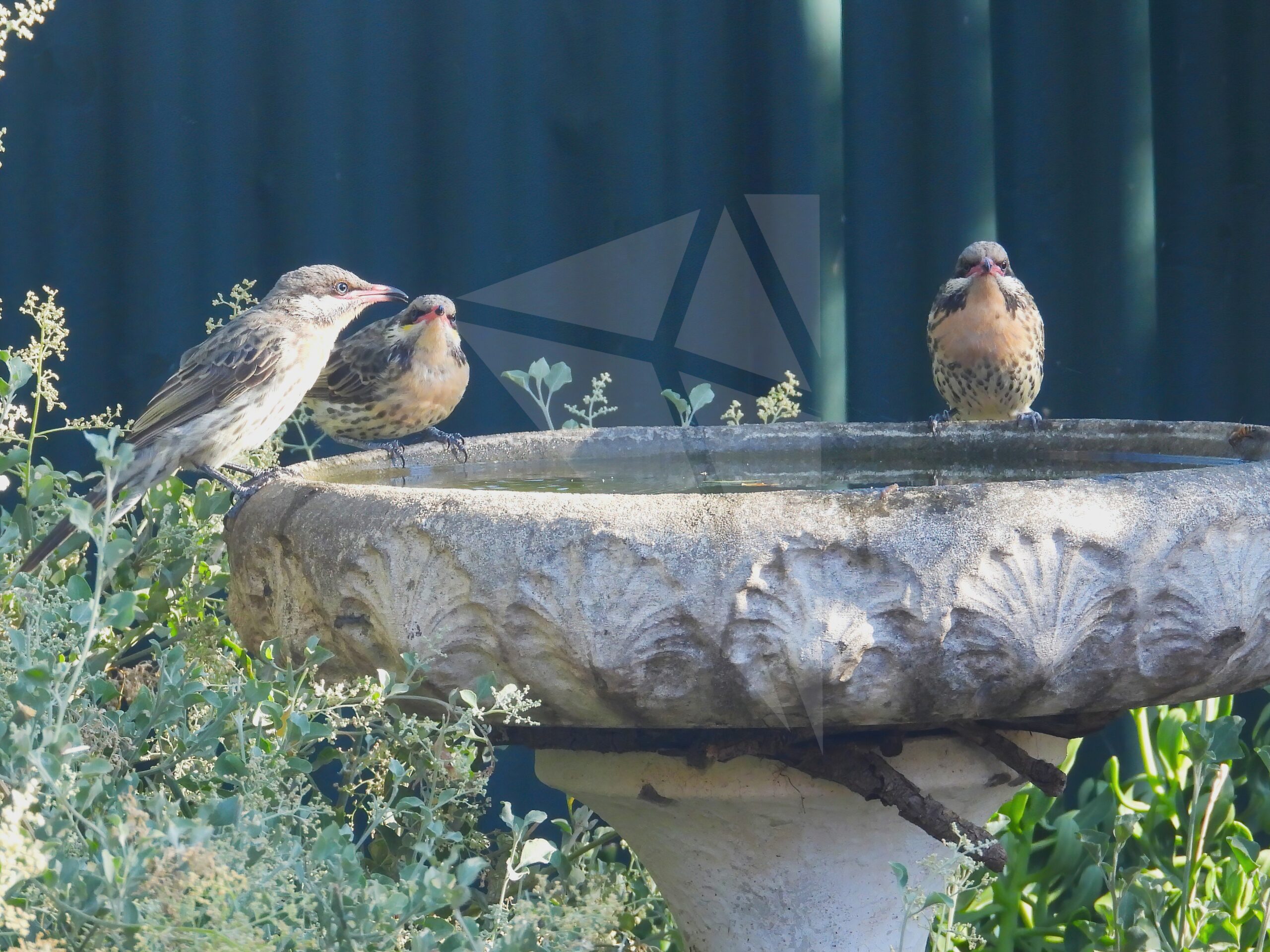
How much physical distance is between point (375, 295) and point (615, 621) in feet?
6.51

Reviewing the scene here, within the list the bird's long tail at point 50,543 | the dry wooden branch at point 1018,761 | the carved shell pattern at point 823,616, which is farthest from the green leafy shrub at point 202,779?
the dry wooden branch at point 1018,761

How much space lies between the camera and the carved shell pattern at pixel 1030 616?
163 cm

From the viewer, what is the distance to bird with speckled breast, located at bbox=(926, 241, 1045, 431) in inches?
139

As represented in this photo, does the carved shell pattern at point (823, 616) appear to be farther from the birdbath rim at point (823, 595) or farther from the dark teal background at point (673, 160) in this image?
the dark teal background at point (673, 160)

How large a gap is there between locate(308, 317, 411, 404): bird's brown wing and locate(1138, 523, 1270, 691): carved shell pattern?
2.28m

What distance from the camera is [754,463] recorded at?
109 inches

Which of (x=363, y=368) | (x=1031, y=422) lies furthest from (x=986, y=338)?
(x=363, y=368)

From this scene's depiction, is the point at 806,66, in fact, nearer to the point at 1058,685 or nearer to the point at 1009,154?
the point at 1009,154

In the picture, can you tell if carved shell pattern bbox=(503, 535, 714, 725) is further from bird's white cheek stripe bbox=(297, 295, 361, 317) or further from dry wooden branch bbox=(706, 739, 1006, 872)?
bird's white cheek stripe bbox=(297, 295, 361, 317)

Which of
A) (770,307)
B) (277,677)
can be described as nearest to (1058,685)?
(277,677)

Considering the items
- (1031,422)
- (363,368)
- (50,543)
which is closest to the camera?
(50,543)

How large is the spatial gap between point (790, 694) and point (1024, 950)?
2.29m

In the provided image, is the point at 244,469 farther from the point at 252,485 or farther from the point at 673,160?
the point at 673,160

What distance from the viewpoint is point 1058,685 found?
1690 mm
